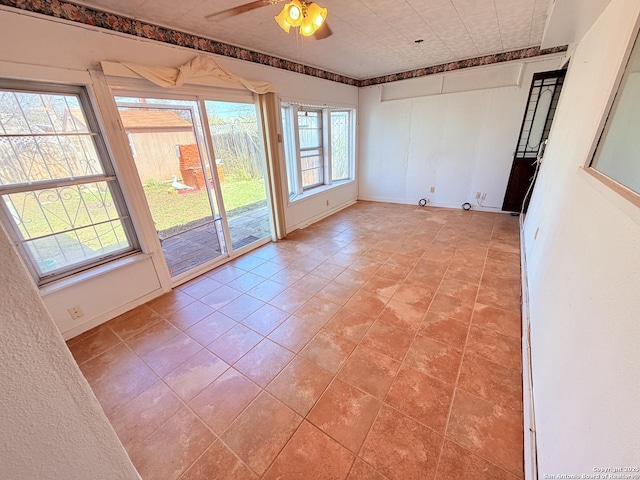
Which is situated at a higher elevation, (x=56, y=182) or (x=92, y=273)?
(x=56, y=182)

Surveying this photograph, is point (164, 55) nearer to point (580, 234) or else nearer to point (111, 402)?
point (111, 402)

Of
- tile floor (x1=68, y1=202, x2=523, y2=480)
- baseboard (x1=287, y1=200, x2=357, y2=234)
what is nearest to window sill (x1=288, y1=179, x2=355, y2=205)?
baseboard (x1=287, y1=200, x2=357, y2=234)

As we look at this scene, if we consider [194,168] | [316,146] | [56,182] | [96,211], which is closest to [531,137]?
[316,146]

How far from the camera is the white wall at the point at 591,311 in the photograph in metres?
0.67

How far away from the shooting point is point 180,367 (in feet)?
5.95

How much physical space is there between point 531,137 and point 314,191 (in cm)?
349

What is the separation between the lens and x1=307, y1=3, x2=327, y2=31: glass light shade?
5.26 feet

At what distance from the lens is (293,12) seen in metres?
1.59

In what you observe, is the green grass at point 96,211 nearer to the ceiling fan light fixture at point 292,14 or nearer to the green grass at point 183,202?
the green grass at point 183,202

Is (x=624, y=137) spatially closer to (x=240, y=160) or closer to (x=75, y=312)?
(x=240, y=160)

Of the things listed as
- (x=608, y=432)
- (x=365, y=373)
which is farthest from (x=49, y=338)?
(x=365, y=373)

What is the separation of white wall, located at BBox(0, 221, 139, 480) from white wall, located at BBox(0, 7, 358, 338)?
1942 millimetres

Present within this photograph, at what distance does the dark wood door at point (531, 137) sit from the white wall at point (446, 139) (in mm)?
169

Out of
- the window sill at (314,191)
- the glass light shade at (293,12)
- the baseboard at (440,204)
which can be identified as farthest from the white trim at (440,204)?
the glass light shade at (293,12)
